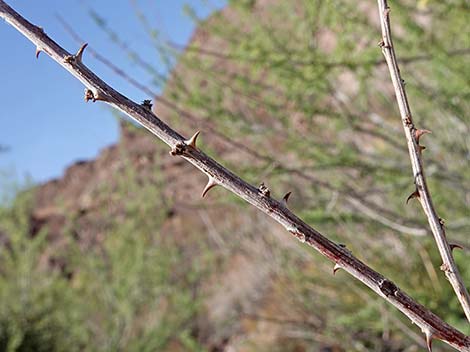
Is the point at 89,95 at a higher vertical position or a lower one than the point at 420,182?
lower

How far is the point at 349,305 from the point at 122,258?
3083mm

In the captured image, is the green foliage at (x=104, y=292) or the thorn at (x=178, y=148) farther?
the green foliage at (x=104, y=292)

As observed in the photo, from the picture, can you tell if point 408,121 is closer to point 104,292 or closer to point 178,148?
point 178,148

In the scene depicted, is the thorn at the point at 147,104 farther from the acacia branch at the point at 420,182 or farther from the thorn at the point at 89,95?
the acacia branch at the point at 420,182

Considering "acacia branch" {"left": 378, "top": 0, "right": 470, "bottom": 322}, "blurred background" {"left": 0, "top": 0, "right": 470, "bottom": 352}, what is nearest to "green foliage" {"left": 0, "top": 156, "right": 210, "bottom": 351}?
"blurred background" {"left": 0, "top": 0, "right": 470, "bottom": 352}

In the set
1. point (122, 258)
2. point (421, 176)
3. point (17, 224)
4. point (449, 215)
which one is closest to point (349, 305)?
point (449, 215)

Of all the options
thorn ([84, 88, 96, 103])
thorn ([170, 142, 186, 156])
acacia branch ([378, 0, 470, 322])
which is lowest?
thorn ([84, 88, 96, 103])

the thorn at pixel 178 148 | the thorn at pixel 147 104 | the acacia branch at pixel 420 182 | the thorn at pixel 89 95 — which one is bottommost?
the thorn at pixel 89 95

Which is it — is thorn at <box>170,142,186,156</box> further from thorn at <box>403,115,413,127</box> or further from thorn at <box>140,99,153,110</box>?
thorn at <box>403,115,413,127</box>

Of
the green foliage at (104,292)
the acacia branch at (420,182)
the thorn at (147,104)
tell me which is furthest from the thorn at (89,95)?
the green foliage at (104,292)

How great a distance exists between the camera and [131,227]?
7.16 metres

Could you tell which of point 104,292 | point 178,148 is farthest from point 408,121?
point 104,292

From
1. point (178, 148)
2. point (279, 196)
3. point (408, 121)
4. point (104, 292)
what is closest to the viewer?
point (178, 148)

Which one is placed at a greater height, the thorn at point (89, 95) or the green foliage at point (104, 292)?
the green foliage at point (104, 292)
